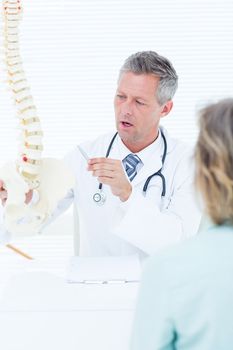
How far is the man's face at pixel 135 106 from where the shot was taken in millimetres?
2043

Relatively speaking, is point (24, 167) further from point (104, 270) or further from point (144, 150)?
point (144, 150)

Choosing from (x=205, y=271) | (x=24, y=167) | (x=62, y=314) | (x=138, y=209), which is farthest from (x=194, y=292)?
(x=138, y=209)

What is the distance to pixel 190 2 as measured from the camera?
118 inches

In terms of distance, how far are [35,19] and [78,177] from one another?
4.00ft

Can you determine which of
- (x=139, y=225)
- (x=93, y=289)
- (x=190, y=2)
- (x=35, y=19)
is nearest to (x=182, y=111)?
(x=190, y=2)

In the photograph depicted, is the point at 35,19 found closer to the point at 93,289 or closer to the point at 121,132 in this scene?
the point at 121,132

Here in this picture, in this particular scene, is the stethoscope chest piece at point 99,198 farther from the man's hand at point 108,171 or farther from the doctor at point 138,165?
the man's hand at point 108,171

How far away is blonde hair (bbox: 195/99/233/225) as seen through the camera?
0.81 m

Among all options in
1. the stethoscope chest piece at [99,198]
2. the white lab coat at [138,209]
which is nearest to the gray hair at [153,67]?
the white lab coat at [138,209]

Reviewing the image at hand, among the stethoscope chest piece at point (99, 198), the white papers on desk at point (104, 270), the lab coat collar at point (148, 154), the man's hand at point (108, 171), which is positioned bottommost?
the white papers on desk at point (104, 270)

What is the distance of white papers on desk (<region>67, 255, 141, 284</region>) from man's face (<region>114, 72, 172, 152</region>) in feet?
1.54

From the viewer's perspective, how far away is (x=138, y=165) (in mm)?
2111

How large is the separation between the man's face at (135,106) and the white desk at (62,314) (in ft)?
2.02

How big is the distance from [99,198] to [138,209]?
0.27m
